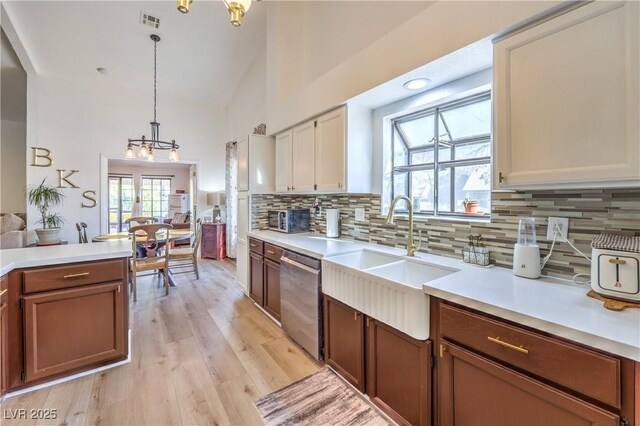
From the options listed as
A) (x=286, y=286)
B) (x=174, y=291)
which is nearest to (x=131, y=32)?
(x=174, y=291)

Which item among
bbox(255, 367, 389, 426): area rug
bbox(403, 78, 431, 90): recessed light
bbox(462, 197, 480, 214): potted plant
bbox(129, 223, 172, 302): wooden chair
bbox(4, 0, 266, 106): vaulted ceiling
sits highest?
bbox(4, 0, 266, 106): vaulted ceiling

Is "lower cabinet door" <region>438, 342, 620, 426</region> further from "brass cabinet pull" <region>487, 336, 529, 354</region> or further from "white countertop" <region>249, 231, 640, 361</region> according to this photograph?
"white countertop" <region>249, 231, 640, 361</region>

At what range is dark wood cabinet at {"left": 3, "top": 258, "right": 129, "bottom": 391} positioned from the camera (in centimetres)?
174

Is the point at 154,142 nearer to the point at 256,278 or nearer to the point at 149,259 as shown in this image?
the point at 149,259

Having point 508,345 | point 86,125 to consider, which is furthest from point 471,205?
point 86,125

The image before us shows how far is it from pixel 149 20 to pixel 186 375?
4581 millimetres

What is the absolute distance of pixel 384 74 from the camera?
6.33 ft

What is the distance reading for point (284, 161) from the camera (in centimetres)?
323

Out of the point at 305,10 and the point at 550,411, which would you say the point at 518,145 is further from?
the point at 305,10

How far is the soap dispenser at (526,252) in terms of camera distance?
1407 mm

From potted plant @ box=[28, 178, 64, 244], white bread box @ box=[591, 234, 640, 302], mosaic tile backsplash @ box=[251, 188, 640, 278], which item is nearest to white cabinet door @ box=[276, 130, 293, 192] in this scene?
mosaic tile backsplash @ box=[251, 188, 640, 278]

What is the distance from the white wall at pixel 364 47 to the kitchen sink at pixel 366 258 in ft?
4.30

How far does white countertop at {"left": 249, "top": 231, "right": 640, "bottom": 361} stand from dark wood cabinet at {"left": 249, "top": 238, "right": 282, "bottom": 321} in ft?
5.62

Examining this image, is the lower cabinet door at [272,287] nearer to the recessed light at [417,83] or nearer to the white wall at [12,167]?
the recessed light at [417,83]
